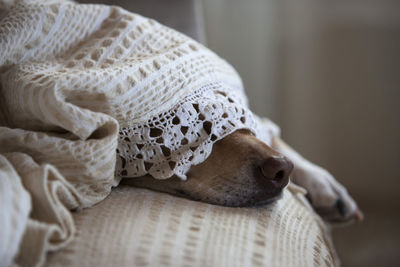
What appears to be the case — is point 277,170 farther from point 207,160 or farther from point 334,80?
point 334,80

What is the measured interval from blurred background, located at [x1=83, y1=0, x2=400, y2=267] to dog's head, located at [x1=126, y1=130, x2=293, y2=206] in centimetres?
123

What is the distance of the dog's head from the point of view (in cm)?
70

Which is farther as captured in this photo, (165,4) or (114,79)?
(165,4)

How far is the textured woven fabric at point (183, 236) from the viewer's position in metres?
0.51

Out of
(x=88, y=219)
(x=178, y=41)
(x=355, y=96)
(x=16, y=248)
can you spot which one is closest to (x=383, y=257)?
(x=355, y=96)

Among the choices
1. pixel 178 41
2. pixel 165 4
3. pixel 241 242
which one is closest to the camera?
pixel 241 242

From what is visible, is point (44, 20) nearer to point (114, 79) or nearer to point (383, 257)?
point (114, 79)

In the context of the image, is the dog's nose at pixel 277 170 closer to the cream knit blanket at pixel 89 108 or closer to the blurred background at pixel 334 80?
the cream knit blanket at pixel 89 108

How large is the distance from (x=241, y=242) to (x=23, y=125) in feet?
1.30

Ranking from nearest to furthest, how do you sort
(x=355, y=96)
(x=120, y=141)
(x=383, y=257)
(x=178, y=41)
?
(x=120, y=141) → (x=178, y=41) → (x=383, y=257) → (x=355, y=96)

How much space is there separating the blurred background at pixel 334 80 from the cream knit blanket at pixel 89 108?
1.15m

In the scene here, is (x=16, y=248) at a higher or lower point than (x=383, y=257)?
higher

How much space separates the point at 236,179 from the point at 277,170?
0.24ft

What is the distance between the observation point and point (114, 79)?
63cm
